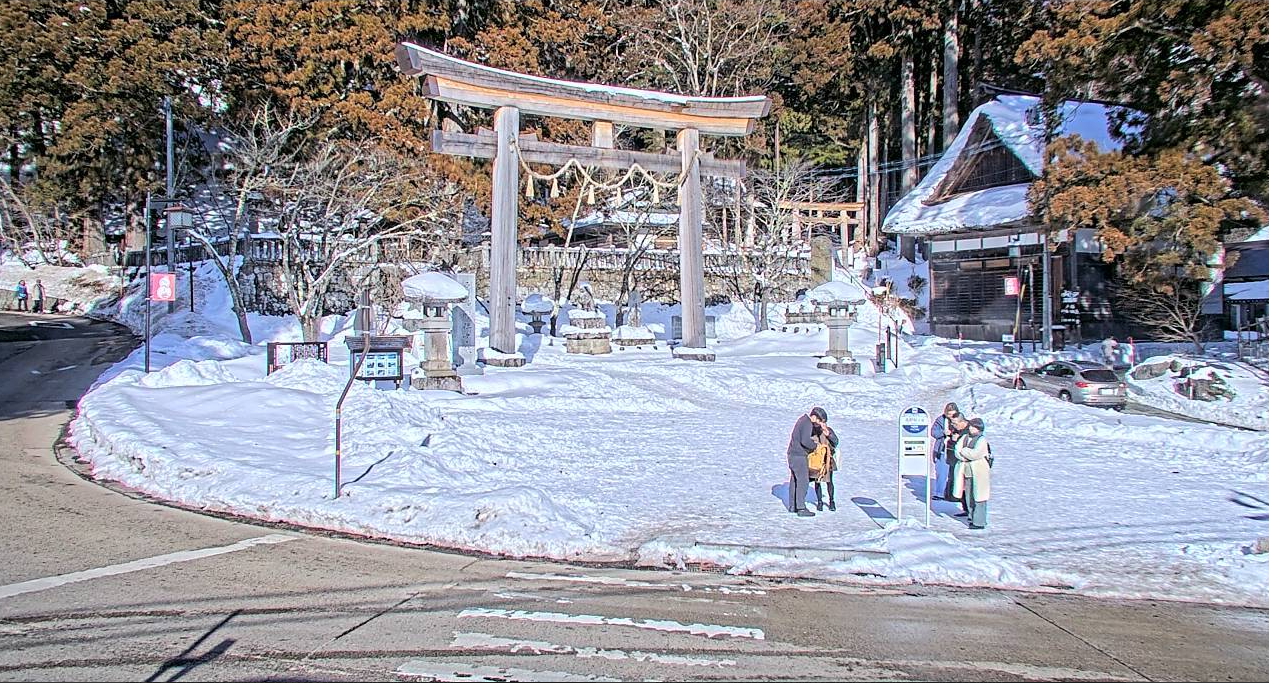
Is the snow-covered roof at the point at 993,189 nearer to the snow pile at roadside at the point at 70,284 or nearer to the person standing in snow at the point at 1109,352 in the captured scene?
the person standing in snow at the point at 1109,352

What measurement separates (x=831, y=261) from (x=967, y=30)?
14.1 m

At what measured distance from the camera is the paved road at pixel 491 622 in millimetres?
5418

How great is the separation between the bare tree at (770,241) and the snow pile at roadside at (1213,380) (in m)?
17.1

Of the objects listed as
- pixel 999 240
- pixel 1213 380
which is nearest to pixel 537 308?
pixel 999 240

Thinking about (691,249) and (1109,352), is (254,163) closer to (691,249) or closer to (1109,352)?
(691,249)

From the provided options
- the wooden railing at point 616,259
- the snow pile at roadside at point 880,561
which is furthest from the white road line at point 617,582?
the wooden railing at point 616,259

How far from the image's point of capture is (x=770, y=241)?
36.4m

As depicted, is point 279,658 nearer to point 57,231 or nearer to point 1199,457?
point 1199,457

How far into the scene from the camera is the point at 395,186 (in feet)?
99.2

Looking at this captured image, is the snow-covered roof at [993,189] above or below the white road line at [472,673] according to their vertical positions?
above

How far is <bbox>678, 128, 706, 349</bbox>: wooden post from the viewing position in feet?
76.4

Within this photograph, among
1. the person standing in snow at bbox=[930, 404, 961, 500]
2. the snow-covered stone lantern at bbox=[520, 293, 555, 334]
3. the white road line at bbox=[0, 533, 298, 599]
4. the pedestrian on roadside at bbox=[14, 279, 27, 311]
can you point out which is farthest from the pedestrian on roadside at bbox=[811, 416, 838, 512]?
the pedestrian on roadside at bbox=[14, 279, 27, 311]

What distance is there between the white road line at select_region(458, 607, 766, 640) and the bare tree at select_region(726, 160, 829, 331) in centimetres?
3019

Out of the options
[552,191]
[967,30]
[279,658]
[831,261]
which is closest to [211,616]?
[279,658]
